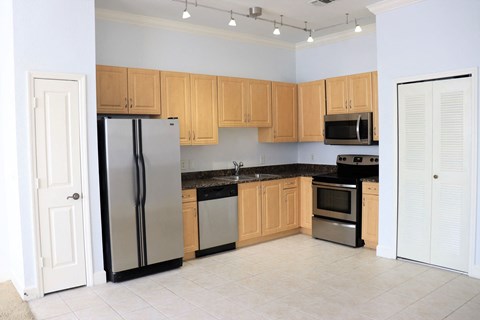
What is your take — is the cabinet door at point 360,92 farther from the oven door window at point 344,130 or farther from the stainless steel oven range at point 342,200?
the stainless steel oven range at point 342,200

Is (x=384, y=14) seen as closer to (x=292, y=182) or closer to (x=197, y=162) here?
(x=292, y=182)

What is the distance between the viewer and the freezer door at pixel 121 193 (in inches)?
157

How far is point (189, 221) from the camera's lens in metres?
4.69

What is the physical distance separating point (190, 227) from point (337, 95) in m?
2.74

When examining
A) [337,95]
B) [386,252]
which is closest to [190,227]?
[386,252]

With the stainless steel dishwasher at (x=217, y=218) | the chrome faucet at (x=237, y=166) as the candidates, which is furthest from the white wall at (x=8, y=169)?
the chrome faucet at (x=237, y=166)

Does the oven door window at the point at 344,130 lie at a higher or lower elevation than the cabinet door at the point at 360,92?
lower

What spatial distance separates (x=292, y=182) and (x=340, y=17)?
7.62 ft

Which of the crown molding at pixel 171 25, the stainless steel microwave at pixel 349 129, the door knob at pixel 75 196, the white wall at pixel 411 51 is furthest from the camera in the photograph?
the stainless steel microwave at pixel 349 129

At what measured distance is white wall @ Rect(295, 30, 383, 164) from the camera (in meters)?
5.59

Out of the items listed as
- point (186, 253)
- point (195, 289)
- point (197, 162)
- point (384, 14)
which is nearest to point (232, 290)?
point (195, 289)

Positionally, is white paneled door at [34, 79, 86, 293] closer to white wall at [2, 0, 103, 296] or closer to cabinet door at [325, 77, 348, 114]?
white wall at [2, 0, 103, 296]

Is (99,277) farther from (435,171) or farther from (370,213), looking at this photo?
(435,171)

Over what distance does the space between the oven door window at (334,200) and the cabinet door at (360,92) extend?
3.74 feet
